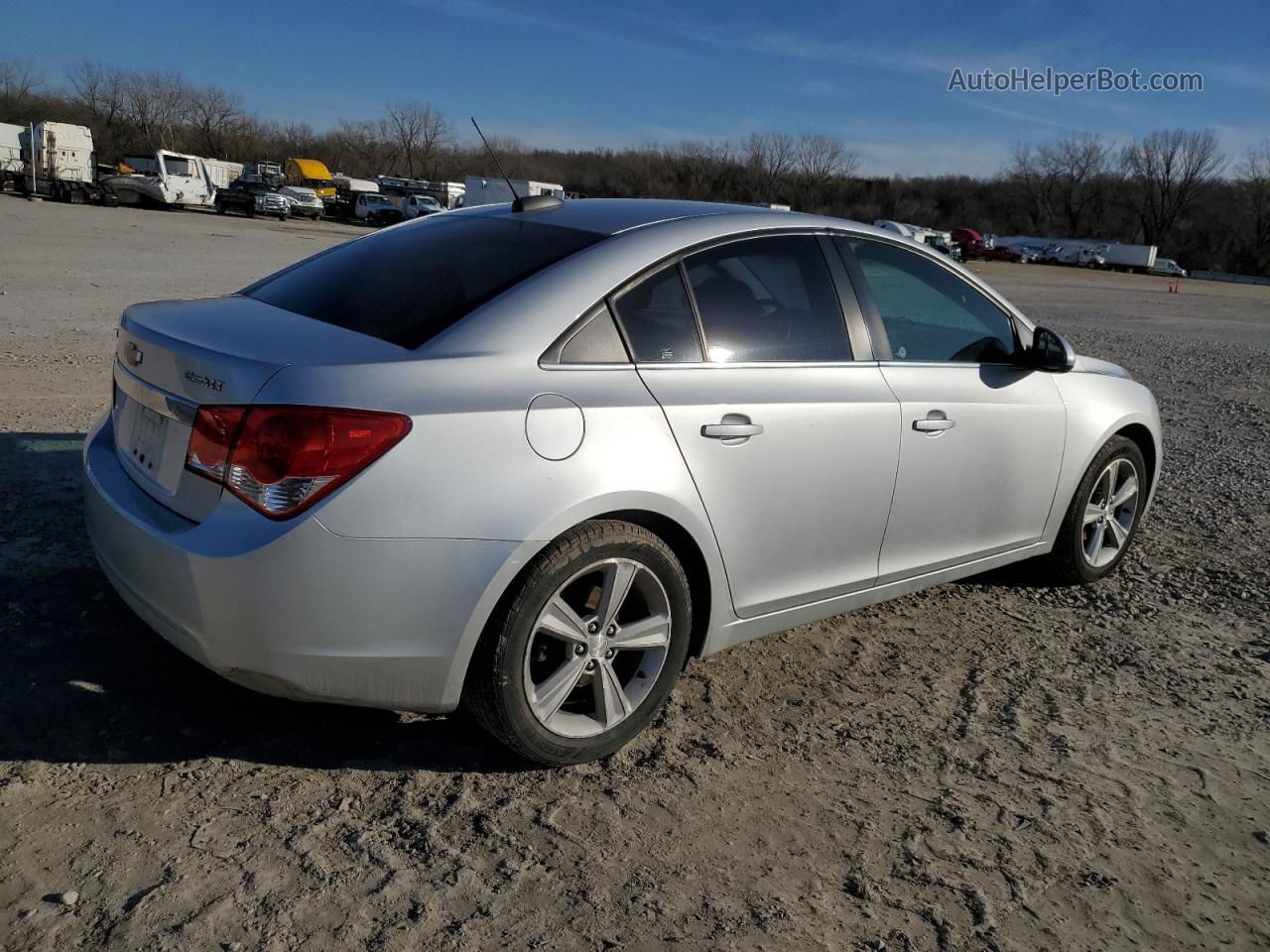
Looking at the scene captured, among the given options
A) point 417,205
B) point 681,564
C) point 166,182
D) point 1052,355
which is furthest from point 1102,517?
point 417,205

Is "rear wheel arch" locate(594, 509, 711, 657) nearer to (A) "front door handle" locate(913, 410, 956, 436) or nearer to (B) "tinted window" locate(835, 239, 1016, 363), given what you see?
(A) "front door handle" locate(913, 410, 956, 436)

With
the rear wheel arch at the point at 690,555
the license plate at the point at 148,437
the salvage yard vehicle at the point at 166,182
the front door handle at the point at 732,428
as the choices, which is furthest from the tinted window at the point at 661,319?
the salvage yard vehicle at the point at 166,182

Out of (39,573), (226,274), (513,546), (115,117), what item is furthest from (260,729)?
(115,117)

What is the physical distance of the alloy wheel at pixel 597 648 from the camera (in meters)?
3.01

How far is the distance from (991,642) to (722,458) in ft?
5.84

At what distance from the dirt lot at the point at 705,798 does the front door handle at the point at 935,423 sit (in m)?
0.91

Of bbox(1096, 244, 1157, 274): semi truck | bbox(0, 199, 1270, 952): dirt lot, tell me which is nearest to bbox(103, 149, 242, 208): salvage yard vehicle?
bbox(0, 199, 1270, 952): dirt lot

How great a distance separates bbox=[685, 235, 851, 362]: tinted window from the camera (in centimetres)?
345

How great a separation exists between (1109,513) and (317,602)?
152 inches

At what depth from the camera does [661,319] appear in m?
3.30

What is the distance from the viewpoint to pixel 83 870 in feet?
8.28

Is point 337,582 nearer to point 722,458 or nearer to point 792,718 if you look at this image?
point 722,458

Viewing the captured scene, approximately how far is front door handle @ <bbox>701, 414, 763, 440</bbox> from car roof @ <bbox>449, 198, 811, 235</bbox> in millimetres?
709

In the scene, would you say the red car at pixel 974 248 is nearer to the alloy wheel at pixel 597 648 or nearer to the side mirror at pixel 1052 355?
the side mirror at pixel 1052 355
